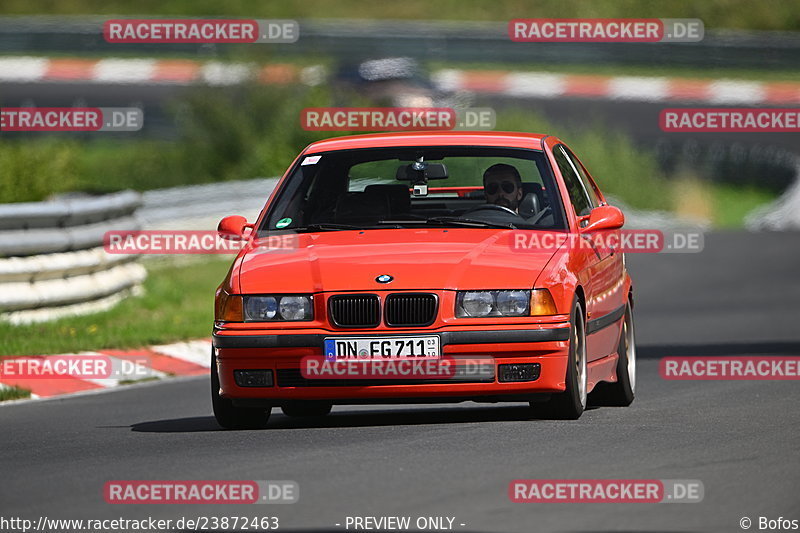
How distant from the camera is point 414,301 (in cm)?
886

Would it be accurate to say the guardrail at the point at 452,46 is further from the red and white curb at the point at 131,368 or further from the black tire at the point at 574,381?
the black tire at the point at 574,381

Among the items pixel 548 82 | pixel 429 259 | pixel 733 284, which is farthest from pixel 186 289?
pixel 548 82

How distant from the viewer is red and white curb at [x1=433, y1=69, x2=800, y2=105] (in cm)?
3484

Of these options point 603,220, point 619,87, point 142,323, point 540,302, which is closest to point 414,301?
point 540,302

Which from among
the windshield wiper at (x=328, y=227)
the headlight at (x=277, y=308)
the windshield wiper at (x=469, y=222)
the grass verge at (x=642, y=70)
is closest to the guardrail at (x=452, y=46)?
the grass verge at (x=642, y=70)

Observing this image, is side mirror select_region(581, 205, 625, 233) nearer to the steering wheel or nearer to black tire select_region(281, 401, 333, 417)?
the steering wheel

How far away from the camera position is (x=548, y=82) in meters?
36.7

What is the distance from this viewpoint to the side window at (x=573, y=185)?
10324 mm

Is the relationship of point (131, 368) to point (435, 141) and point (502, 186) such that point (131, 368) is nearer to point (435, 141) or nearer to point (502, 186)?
point (435, 141)

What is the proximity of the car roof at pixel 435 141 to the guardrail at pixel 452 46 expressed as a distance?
25597mm

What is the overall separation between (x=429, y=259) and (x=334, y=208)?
1.24 metres

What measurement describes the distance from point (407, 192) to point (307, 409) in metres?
1.34

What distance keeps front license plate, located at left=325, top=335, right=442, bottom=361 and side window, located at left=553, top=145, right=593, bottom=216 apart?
1733mm

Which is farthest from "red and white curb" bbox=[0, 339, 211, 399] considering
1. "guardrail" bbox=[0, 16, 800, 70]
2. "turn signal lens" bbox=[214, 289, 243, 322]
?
"guardrail" bbox=[0, 16, 800, 70]
